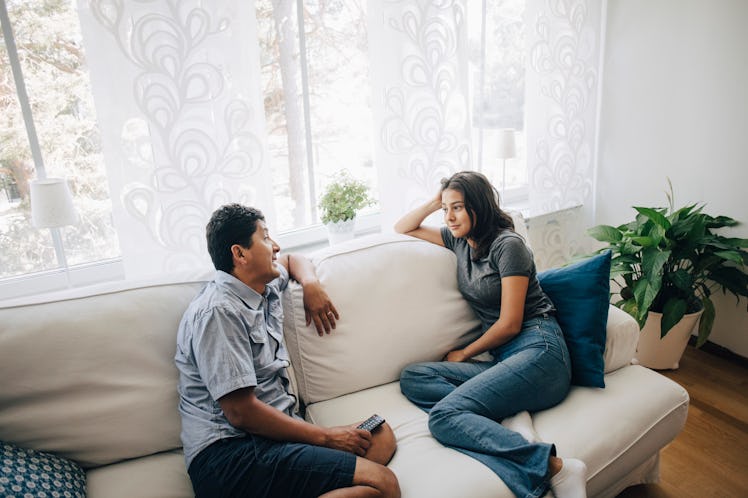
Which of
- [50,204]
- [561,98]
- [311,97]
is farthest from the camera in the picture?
[561,98]

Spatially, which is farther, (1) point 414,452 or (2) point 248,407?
(1) point 414,452

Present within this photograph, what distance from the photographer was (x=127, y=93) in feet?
5.54

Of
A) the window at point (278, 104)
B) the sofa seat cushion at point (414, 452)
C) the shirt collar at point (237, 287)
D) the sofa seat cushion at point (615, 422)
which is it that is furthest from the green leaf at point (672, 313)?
the shirt collar at point (237, 287)

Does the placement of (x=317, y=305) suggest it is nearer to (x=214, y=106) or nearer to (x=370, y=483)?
(x=370, y=483)

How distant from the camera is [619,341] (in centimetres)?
175

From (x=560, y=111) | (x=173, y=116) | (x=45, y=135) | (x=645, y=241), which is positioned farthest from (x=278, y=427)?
(x=560, y=111)

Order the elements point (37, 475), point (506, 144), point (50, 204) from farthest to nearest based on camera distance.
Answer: point (506, 144) < point (50, 204) < point (37, 475)

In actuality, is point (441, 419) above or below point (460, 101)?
below

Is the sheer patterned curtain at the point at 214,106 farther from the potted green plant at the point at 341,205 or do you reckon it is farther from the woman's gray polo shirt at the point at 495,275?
the woman's gray polo shirt at the point at 495,275

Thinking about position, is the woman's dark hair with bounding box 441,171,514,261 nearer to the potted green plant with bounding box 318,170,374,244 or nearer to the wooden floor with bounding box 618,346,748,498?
the potted green plant with bounding box 318,170,374,244

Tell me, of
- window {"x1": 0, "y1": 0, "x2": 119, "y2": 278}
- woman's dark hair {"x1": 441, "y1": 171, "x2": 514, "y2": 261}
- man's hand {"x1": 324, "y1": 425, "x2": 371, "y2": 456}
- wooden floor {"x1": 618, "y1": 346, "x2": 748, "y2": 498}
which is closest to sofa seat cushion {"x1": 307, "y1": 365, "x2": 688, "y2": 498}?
man's hand {"x1": 324, "y1": 425, "x2": 371, "y2": 456}

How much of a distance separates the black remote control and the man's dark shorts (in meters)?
0.13

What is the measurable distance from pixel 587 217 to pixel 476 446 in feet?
7.27

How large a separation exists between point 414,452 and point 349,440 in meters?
0.20
